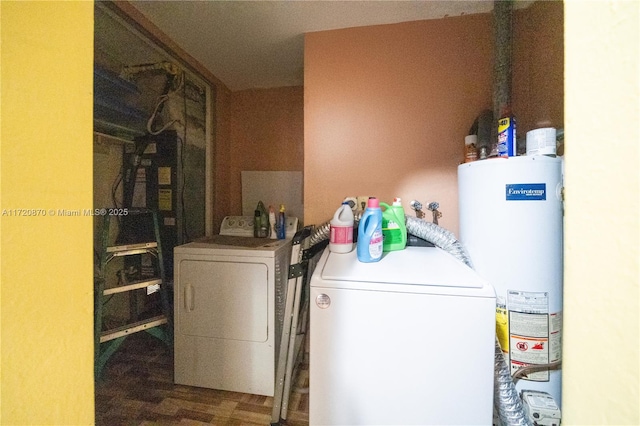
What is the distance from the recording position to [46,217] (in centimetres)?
42

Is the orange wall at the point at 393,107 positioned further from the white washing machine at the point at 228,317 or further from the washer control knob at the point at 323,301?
the washer control knob at the point at 323,301

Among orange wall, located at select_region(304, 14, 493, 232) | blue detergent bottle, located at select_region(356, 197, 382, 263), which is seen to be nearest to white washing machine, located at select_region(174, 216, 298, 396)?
orange wall, located at select_region(304, 14, 493, 232)

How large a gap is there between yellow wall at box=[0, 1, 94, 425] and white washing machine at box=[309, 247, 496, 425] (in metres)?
0.59

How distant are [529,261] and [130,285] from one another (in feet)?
6.59

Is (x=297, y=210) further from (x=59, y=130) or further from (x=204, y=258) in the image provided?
(x=59, y=130)

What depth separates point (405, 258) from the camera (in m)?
1.05

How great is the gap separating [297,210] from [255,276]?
104 centimetres

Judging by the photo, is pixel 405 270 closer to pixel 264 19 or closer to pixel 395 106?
pixel 395 106

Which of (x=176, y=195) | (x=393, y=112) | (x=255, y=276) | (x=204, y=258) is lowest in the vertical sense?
(x=255, y=276)

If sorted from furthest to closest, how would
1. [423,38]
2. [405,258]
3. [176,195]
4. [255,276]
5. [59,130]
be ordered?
[176,195] → [423,38] → [255,276] → [405,258] → [59,130]
